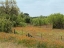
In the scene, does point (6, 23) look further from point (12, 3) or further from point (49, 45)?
point (12, 3)

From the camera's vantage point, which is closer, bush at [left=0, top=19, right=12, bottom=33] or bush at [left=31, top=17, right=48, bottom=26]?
bush at [left=0, top=19, right=12, bottom=33]

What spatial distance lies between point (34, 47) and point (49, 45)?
129 centimetres

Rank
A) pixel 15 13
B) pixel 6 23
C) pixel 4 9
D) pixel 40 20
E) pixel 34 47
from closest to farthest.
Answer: pixel 34 47 < pixel 6 23 < pixel 4 9 < pixel 15 13 < pixel 40 20

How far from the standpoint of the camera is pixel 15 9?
73.2m

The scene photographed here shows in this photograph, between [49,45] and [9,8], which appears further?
[9,8]

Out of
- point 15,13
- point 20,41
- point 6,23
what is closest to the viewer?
point 20,41

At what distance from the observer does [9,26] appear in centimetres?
4266

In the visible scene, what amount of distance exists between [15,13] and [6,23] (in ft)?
115

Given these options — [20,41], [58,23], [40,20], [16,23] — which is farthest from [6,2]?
[20,41]

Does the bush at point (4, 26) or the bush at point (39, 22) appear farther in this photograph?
the bush at point (39, 22)

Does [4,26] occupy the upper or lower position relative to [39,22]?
upper

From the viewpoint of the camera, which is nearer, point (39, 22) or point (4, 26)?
point (4, 26)

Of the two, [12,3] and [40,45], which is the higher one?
[12,3]

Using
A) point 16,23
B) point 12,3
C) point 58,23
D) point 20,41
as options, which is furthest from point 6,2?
point 20,41
